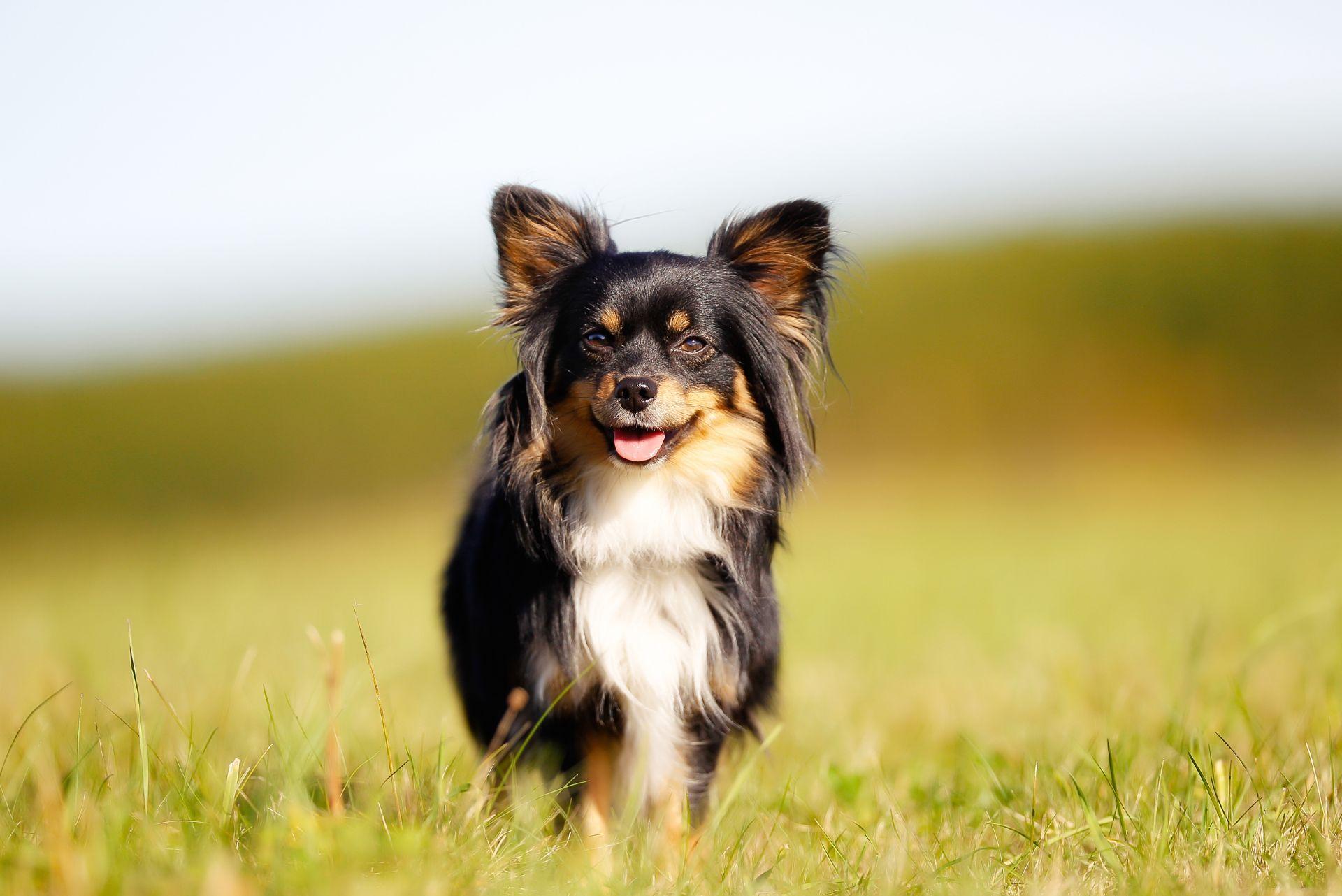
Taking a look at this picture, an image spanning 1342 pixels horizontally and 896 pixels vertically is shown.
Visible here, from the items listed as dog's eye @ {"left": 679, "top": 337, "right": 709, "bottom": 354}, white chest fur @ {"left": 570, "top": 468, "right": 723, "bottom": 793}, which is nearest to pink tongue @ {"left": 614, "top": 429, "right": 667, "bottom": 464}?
white chest fur @ {"left": 570, "top": 468, "right": 723, "bottom": 793}

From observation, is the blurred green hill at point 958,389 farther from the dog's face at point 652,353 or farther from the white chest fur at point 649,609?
the white chest fur at point 649,609

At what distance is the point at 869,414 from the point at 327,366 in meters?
16.0

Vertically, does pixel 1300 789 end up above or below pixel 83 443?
above

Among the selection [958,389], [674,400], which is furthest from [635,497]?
[958,389]

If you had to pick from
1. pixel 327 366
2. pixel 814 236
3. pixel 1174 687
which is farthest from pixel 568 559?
pixel 327 366

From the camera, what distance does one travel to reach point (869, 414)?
78.6ft

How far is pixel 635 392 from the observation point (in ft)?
10.5

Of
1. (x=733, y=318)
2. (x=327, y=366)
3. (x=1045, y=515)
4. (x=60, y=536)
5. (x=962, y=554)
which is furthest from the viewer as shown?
(x=327, y=366)

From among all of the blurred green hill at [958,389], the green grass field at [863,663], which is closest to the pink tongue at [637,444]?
the green grass field at [863,663]

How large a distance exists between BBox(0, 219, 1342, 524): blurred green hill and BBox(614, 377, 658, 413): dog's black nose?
16949 millimetres

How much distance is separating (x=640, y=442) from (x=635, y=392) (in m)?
0.19

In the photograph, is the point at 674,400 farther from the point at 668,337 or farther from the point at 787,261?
the point at 787,261

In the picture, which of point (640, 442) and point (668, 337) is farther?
point (668, 337)

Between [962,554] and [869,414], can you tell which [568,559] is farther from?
[869,414]
